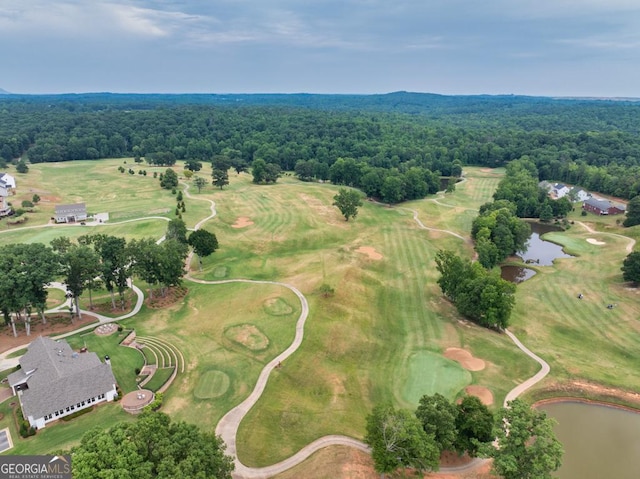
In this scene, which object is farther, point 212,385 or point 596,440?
point 212,385

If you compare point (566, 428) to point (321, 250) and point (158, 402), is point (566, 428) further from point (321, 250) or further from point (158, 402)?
point (321, 250)

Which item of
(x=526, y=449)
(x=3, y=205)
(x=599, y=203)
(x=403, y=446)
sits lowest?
(x=403, y=446)

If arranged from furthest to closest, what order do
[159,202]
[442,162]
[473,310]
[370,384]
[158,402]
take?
[442,162]
[159,202]
[473,310]
[370,384]
[158,402]

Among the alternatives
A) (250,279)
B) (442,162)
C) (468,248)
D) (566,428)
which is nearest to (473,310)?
(566,428)

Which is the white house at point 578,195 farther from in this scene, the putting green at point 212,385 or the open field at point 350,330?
the putting green at point 212,385

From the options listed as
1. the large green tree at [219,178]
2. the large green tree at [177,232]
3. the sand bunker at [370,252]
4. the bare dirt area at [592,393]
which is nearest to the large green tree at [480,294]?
the bare dirt area at [592,393]

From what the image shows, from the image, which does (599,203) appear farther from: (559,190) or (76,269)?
(76,269)

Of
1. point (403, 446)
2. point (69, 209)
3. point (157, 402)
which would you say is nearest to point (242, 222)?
point (69, 209)

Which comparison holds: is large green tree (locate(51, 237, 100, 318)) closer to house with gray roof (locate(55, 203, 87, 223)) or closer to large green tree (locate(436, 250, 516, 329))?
house with gray roof (locate(55, 203, 87, 223))

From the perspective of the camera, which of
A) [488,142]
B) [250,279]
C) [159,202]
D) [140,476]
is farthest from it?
[488,142]
